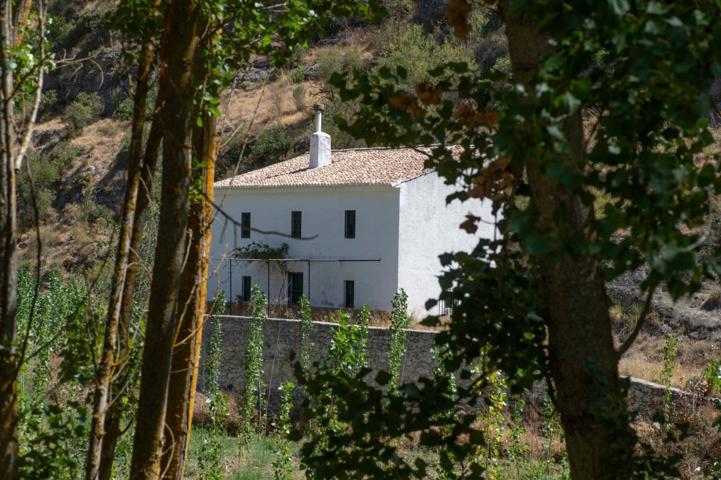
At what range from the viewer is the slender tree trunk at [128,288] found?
3.50 meters

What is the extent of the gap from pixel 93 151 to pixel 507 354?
48743 mm

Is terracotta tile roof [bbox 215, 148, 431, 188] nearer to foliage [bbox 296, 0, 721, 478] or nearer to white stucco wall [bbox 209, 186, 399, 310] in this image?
white stucco wall [bbox 209, 186, 399, 310]

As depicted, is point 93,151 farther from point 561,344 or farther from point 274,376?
point 561,344

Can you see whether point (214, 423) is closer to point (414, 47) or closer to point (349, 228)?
point (349, 228)

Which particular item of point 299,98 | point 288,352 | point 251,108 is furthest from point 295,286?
point 299,98

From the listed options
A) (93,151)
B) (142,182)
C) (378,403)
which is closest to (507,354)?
(378,403)

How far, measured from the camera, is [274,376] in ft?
72.4

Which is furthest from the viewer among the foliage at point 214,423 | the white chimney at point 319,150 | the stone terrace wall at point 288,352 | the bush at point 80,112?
the bush at point 80,112

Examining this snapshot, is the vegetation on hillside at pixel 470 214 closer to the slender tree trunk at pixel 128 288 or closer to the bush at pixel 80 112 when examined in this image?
the slender tree trunk at pixel 128 288

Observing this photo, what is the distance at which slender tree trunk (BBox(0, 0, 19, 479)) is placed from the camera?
115 inches

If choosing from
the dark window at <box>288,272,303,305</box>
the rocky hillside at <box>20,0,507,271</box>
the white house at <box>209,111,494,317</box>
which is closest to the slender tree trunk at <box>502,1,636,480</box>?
the white house at <box>209,111,494,317</box>

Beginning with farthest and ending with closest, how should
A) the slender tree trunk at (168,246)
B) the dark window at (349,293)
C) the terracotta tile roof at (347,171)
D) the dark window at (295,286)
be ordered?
1. the dark window at (295,286)
2. the dark window at (349,293)
3. the terracotta tile roof at (347,171)
4. the slender tree trunk at (168,246)

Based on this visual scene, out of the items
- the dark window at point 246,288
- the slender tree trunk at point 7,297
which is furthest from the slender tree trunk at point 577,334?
the dark window at point 246,288

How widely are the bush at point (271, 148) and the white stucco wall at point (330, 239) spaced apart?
11.8 meters
